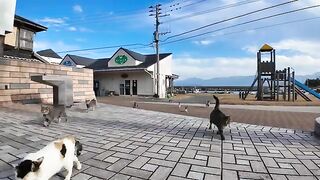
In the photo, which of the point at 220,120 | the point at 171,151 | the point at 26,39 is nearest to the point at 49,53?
the point at 26,39

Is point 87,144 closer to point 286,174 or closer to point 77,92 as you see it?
point 286,174

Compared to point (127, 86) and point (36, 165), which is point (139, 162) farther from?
point (127, 86)

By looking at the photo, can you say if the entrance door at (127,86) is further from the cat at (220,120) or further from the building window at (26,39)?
the cat at (220,120)

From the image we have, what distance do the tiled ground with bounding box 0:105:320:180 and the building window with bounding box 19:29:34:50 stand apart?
12265mm

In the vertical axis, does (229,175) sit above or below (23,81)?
below

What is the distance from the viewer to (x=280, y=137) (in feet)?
19.8

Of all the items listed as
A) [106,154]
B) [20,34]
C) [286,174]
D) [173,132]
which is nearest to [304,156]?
[286,174]

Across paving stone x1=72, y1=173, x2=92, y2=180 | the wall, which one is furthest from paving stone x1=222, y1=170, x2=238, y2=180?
the wall

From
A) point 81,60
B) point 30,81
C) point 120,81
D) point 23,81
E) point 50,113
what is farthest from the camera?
point 81,60

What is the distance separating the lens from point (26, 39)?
58.2ft

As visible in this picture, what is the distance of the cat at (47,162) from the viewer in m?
2.43

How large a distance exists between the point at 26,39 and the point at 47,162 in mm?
17436

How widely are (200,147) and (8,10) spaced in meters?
4.24

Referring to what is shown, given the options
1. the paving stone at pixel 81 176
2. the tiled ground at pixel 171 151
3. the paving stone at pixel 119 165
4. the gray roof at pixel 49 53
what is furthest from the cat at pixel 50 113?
the gray roof at pixel 49 53
